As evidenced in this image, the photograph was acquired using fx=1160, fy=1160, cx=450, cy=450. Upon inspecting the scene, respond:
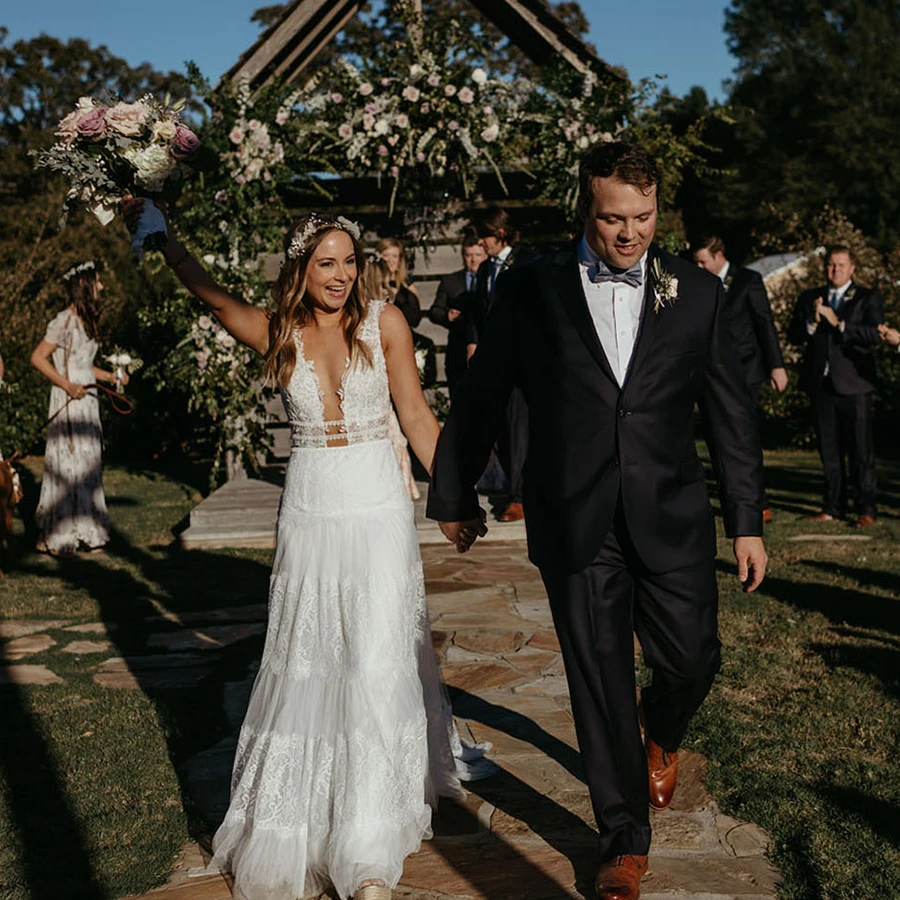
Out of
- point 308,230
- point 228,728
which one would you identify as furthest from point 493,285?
point 308,230

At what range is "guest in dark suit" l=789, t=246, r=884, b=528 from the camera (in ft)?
33.8

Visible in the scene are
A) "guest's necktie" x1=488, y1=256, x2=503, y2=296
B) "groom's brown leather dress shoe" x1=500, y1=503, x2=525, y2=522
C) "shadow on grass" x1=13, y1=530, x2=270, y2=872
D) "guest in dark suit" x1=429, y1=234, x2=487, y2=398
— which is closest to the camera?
"shadow on grass" x1=13, y1=530, x2=270, y2=872

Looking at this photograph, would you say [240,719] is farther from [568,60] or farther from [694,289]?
[568,60]

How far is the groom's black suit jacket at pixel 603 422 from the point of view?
359 centimetres

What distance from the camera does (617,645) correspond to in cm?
370

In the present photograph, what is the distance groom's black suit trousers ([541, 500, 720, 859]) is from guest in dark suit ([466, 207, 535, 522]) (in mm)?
5379

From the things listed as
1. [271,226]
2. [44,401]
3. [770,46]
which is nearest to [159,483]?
[44,401]

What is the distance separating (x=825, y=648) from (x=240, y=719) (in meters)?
3.20

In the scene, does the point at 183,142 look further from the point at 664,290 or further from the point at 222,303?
the point at 664,290

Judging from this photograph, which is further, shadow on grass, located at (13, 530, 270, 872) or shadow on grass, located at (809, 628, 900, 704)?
shadow on grass, located at (809, 628, 900, 704)

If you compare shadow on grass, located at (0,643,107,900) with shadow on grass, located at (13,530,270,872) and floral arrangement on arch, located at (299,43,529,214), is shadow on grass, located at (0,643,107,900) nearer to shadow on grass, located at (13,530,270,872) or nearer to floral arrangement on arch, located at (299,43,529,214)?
shadow on grass, located at (13,530,270,872)

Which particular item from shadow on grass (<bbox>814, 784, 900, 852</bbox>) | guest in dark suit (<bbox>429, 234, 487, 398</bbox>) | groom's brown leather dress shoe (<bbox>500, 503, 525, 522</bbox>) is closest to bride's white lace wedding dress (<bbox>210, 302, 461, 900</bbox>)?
shadow on grass (<bbox>814, 784, 900, 852</bbox>)

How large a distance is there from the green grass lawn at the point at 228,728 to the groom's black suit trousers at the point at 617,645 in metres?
0.57

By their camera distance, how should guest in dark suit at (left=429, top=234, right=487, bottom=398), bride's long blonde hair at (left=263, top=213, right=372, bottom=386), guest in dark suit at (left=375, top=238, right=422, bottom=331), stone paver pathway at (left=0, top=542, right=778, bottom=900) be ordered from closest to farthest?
stone paver pathway at (left=0, top=542, right=778, bottom=900) < bride's long blonde hair at (left=263, top=213, right=372, bottom=386) < guest in dark suit at (left=375, top=238, right=422, bottom=331) < guest in dark suit at (left=429, top=234, right=487, bottom=398)
